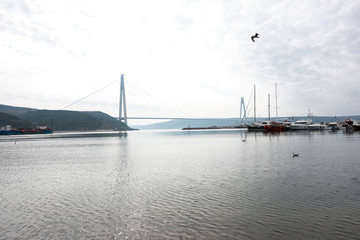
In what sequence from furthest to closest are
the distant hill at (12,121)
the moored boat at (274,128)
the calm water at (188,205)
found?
the distant hill at (12,121)
the moored boat at (274,128)
the calm water at (188,205)

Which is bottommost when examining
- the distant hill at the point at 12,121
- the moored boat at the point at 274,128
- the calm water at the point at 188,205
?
the calm water at the point at 188,205

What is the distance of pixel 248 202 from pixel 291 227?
9.29 feet

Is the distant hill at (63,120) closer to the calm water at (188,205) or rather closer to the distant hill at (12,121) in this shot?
the distant hill at (12,121)

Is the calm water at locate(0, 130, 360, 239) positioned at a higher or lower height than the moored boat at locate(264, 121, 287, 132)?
lower

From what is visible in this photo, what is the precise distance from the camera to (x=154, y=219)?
923 centimetres

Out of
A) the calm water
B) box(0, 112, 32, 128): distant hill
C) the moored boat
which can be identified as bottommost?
the calm water

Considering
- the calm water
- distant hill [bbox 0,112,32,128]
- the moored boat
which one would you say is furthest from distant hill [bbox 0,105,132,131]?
the calm water

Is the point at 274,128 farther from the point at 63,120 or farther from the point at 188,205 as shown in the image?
the point at 63,120

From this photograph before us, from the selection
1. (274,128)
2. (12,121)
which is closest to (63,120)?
(12,121)

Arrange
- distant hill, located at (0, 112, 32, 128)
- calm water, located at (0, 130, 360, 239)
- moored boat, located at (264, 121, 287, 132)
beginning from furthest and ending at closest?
distant hill, located at (0, 112, 32, 128) → moored boat, located at (264, 121, 287, 132) → calm water, located at (0, 130, 360, 239)

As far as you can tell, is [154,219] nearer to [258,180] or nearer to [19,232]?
[19,232]

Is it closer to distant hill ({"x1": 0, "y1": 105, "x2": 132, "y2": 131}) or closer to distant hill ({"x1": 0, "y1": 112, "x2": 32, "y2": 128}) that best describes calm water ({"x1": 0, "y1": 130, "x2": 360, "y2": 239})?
distant hill ({"x1": 0, "y1": 112, "x2": 32, "y2": 128})

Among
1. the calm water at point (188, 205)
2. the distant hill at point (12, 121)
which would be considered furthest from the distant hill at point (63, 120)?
the calm water at point (188, 205)

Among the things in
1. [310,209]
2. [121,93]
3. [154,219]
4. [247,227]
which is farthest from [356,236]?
[121,93]
